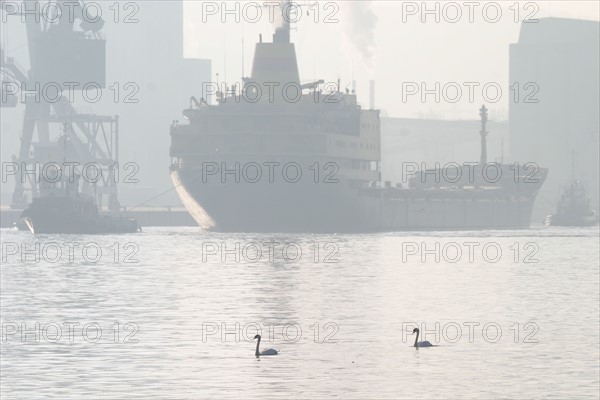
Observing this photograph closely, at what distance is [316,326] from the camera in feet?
180

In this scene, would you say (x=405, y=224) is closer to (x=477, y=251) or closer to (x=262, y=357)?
(x=477, y=251)

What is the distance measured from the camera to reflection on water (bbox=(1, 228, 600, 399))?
3897 cm

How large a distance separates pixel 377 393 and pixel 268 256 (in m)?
71.6

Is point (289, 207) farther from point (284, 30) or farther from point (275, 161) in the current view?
point (284, 30)

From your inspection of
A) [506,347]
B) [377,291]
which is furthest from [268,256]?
[506,347]

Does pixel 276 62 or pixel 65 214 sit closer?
pixel 65 214

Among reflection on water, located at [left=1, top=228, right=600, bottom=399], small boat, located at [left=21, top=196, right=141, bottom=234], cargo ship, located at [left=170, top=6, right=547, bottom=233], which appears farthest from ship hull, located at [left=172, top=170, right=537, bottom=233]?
reflection on water, located at [left=1, top=228, right=600, bottom=399]

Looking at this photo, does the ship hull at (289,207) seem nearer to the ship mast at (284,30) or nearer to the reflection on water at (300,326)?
the ship mast at (284,30)

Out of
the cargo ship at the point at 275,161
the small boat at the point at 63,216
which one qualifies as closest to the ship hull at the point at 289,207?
the cargo ship at the point at 275,161

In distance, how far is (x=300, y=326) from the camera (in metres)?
55.1

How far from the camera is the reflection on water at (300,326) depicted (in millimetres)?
38969

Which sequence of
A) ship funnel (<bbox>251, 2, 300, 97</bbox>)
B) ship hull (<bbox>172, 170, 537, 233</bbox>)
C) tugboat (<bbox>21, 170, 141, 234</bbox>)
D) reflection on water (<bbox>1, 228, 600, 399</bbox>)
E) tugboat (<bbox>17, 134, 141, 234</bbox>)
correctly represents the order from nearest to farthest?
reflection on water (<bbox>1, 228, 600, 399</bbox>)
ship hull (<bbox>172, 170, 537, 233</bbox>)
tugboat (<bbox>21, 170, 141, 234</bbox>)
tugboat (<bbox>17, 134, 141, 234</bbox>)
ship funnel (<bbox>251, 2, 300, 97</bbox>)

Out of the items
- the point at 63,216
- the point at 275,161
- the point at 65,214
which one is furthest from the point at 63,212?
the point at 275,161

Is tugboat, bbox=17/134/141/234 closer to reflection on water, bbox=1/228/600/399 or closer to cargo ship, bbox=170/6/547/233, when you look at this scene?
cargo ship, bbox=170/6/547/233
